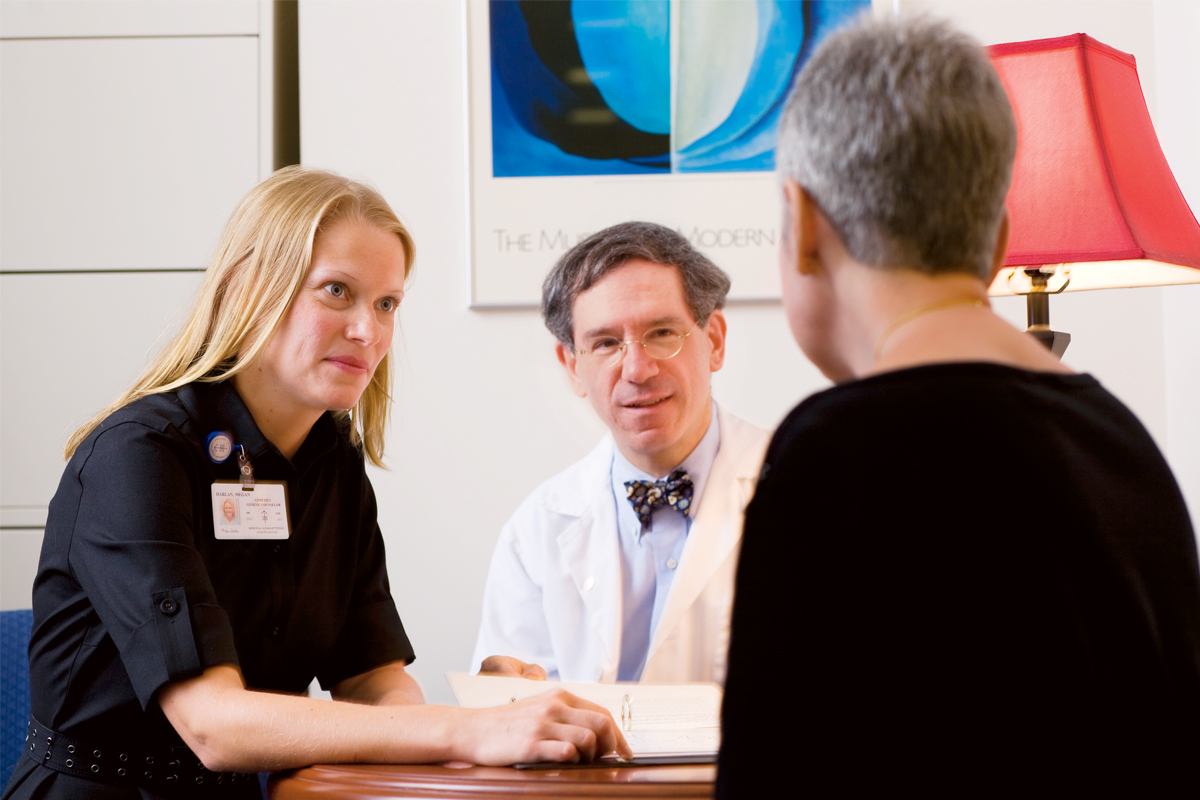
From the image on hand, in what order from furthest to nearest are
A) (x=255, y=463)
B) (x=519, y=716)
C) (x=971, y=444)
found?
1. (x=255, y=463)
2. (x=519, y=716)
3. (x=971, y=444)

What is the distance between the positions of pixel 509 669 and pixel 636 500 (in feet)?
1.73

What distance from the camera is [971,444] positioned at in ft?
2.09

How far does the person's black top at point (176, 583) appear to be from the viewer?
1157 mm

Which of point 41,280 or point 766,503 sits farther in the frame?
point 41,280

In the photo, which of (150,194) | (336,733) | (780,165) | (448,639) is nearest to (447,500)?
(448,639)

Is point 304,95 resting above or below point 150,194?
above

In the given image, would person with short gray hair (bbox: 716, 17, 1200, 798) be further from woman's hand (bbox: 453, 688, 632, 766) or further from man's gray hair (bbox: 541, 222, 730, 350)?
man's gray hair (bbox: 541, 222, 730, 350)

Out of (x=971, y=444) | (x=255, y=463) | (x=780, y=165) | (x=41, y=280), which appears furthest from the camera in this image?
(x=41, y=280)

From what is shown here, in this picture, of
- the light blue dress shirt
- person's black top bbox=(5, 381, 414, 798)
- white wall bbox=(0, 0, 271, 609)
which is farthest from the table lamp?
white wall bbox=(0, 0, 271, 609)

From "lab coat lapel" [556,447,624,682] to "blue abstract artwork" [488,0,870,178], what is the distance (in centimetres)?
97

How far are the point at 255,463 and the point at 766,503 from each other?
3.30 feet

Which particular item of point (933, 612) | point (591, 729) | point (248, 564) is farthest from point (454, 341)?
point (933, 612)

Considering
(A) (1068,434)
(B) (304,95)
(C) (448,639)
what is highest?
(B) (304,95)

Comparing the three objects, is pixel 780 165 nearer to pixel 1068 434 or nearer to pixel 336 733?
pixel 1068 434
